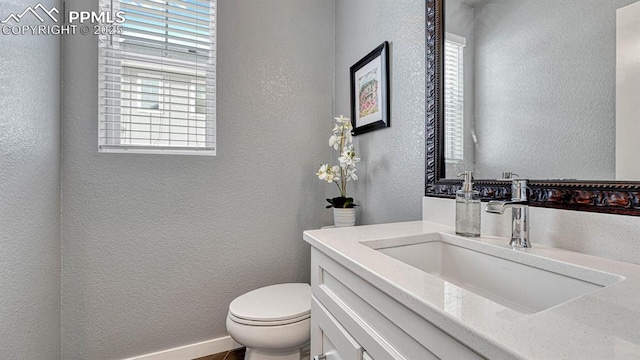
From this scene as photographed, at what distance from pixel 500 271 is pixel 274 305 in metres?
0.92

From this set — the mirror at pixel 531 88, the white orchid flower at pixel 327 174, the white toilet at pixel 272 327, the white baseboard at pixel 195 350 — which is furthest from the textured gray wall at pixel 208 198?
the mirror at pixel 531 88

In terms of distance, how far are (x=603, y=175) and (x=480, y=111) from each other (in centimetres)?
38

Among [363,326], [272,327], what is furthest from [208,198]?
[363,326]

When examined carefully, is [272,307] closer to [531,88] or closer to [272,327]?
[272,327]

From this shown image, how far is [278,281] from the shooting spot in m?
1.69

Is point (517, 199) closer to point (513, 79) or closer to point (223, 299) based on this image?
point (513, 79)

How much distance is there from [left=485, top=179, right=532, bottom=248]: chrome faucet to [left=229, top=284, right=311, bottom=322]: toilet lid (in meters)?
0.85

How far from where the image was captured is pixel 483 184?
0.86 meters

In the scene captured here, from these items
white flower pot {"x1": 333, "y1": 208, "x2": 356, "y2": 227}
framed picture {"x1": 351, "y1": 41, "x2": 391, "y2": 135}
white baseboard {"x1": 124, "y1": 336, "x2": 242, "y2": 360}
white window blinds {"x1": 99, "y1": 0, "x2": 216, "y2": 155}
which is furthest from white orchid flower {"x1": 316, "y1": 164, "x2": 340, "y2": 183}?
white baseboard {"x1": 124, "y1": 336, "x2": 242, "y2": 360}

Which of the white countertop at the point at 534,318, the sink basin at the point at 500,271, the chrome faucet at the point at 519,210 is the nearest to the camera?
the white countertop at the point at 534,318

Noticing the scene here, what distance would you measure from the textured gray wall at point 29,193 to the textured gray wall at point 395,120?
140cm

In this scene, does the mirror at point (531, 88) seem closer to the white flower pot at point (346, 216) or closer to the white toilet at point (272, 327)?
the white flower pot at point (346, 216)

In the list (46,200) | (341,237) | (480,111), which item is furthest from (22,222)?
(480,111)

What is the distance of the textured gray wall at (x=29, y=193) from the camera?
0.86m
